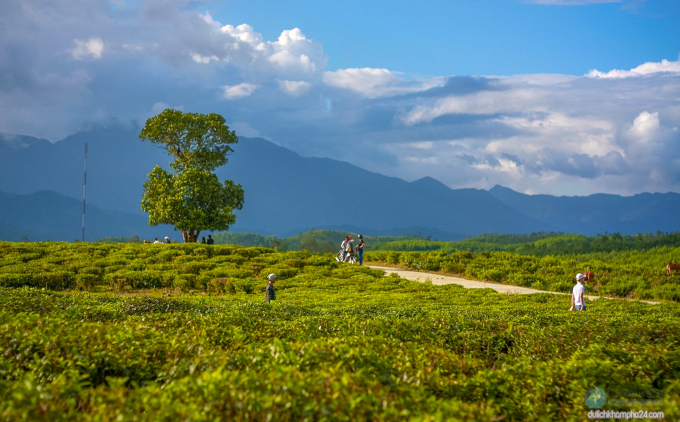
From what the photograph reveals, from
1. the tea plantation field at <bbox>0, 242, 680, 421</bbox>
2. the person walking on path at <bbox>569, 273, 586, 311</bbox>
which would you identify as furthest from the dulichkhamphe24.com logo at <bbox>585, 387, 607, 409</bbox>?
the person walking on path at <bbox>569, 273, 586, 311</bbox>

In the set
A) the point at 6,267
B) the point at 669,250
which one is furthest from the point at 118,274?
the point at 669,250

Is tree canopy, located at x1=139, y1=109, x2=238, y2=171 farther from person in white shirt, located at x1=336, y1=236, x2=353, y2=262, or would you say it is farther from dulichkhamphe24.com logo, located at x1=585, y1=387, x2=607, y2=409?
dulichkhamphe24.com logo, located at x1=585, y1=387, x2=607, y2=409

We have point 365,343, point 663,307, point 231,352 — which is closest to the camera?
point 231,352

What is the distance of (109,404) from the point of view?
436 cm

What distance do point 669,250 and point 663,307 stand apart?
21795 mm

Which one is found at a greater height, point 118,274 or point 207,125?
point 207,125

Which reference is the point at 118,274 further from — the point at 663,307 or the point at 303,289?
the point at 663,307

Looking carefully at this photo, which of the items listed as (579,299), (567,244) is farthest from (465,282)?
(567,244)

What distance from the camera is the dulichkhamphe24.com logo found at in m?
Answer: 5.43

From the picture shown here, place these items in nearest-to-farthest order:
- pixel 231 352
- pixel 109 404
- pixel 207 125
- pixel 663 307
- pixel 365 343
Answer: pixel 109 404 < pixel 231 352 < pixel 365 343 < pixel 663 307 < pixel 207 125

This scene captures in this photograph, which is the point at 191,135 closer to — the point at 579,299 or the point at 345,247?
the point at 345,247

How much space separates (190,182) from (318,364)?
31662mm

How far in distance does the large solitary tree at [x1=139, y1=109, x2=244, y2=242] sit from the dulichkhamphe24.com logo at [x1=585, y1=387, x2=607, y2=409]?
31.4 metres

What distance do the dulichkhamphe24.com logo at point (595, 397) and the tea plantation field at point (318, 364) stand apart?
4cm
